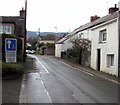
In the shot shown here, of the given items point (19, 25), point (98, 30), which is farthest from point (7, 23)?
point (98, 30)

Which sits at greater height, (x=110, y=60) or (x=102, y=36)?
(x=102, y=36)

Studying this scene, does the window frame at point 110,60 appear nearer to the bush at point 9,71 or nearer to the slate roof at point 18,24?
the bush at point 9,71

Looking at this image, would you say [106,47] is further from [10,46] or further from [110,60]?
[10,46]

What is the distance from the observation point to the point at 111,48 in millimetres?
22562

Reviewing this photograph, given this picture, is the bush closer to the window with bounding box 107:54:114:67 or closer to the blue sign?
the blue sign

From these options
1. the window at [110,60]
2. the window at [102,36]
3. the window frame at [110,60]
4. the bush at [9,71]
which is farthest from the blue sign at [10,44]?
the window at [102,36]

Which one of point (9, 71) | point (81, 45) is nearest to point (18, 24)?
point (81, 45)

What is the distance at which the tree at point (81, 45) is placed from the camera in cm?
3306

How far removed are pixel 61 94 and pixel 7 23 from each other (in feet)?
95.2

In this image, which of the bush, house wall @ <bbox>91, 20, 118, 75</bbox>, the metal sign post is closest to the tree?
house wall @ <bbox>91, 20, 118, 75</bbox>

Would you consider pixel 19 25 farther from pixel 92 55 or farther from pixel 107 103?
pixel 107 103

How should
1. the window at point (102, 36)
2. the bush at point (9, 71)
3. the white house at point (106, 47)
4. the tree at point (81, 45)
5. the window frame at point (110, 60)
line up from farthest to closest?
the tree at point (81, 45) → the window at point (102, 36) → the window frame at point (110, 60) → the white house at point (106, 47) → the bush at point (9, 71)

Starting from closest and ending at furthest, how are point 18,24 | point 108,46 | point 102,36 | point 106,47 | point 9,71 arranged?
point 9,71 → point 108,46 → point 106,47 → point 102,36 → point 18,24

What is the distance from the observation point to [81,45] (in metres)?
33.8
